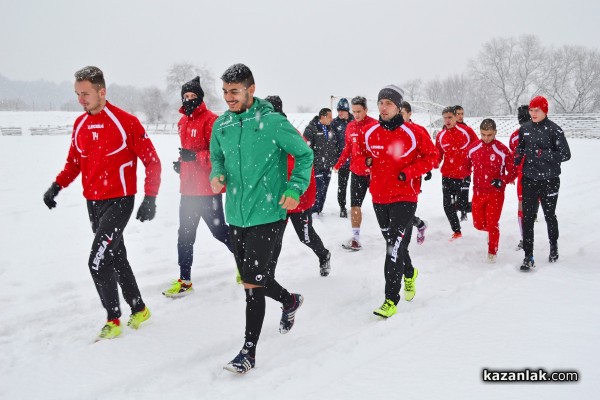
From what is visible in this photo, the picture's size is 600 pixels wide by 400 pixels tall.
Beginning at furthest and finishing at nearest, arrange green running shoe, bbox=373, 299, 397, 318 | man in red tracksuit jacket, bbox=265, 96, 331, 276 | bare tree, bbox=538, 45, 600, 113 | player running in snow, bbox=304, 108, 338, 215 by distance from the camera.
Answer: bare tree, bbox=538, 45, 600, 113
player running in snow, bbox=304, 108, 338, 215
man in red tracksuit jacket, bbox=265, 96, 331, 276
green running shoe, bbox=373, 299, 397, 318

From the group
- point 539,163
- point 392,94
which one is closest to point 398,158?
point 392,94

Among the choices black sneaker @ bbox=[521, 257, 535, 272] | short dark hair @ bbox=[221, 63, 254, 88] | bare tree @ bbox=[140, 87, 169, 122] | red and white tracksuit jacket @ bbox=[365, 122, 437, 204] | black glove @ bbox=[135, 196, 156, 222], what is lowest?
black sneaker @ bbox=[521, 257, 535, 272]

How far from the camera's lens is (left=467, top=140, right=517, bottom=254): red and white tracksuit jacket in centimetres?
590

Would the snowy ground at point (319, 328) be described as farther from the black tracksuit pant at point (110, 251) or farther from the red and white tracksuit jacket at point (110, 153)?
the red and white tracksuit jacket at point (110, 153)

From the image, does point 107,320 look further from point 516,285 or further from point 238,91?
point 516,285

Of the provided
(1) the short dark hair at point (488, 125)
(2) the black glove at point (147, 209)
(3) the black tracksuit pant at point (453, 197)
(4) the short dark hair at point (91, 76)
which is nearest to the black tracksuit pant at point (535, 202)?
(1) the short dark hair at point (488, 125)

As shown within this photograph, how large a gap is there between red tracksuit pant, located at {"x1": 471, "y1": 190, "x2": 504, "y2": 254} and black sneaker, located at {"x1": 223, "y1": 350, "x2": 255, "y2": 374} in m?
4.01

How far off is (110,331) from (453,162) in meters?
5.74

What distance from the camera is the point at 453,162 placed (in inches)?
285

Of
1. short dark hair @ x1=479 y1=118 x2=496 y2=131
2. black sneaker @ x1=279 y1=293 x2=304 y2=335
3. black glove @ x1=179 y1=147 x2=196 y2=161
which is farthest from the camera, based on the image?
short dark hair @ x1=479 y1=118 x2=496 y2=131

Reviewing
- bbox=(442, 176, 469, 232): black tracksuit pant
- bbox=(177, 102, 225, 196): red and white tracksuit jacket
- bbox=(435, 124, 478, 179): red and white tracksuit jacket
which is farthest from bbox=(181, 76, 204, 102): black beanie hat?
bbox=(442, 176, 469, 232): black tracksuit pant

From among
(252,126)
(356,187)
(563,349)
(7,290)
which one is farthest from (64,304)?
(563,349)

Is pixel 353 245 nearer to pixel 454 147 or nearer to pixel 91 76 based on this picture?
pixel 454 147

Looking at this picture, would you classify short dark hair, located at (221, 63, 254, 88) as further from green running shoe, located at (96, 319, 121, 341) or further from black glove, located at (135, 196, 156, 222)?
green running shoe, located at (96, 319, 121, 341)
